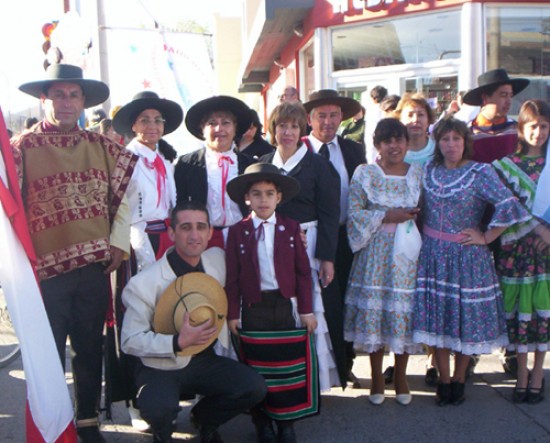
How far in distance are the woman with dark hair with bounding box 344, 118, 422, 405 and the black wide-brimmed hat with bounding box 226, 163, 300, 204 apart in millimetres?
573

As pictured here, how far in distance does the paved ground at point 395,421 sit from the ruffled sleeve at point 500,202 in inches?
46.9

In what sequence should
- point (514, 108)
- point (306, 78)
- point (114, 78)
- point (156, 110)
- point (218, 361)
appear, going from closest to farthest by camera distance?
1. point (218, 361)
2. point (156, 110)
3. point (114, 78)
4. point (514, 108)
5. point (306, 78)

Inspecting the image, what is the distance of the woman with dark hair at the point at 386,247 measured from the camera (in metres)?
4.10

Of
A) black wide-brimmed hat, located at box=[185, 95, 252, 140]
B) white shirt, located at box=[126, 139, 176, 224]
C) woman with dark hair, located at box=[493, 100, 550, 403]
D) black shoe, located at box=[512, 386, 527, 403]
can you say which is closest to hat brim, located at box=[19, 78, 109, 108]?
white shirt, located at box=[126, 139, 176, 224]

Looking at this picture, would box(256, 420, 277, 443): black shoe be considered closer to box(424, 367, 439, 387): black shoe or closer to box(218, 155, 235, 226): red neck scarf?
box(218, 155, 235, 226): red neck scarf

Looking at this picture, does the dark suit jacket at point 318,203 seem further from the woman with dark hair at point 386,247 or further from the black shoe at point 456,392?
the black shoe at point 456,392

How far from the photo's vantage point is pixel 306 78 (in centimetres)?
1384

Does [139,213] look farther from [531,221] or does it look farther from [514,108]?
[514,108]

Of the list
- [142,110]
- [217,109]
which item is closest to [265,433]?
[217,109]

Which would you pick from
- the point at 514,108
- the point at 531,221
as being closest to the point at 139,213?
the point at 531,221

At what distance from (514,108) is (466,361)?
620cm

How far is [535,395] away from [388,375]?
1.01m

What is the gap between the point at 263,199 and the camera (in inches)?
147

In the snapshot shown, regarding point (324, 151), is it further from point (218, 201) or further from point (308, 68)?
point (308, 68)
